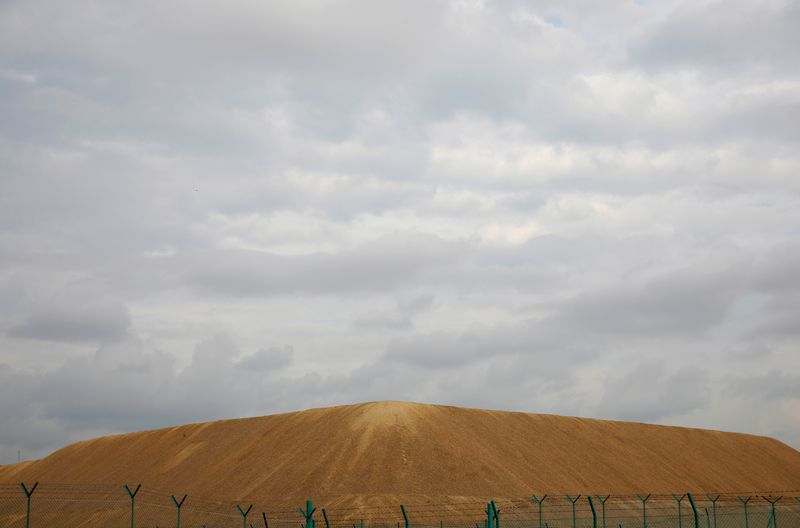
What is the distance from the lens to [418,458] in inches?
2960

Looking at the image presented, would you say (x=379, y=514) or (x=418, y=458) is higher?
(x=418, y=458)

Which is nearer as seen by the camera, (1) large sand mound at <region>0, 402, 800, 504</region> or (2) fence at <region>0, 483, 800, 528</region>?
(2) fence at <region>0, 483, 800, 528</region>

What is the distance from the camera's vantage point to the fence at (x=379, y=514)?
62.6 metres

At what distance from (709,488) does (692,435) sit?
18.0 metres

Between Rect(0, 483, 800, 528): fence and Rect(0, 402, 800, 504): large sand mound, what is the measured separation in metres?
2.19

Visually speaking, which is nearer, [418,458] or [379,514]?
[379,514]

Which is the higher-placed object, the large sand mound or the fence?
the large sand mound

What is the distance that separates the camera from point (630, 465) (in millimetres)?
91375

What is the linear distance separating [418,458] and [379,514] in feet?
41.0

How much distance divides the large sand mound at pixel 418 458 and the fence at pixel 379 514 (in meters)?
2.19

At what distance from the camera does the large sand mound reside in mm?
73312

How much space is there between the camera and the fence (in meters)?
62.6

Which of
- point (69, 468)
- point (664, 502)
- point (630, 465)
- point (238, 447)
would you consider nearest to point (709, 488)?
point (630, 465)

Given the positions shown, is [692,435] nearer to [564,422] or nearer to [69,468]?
[564,422]
